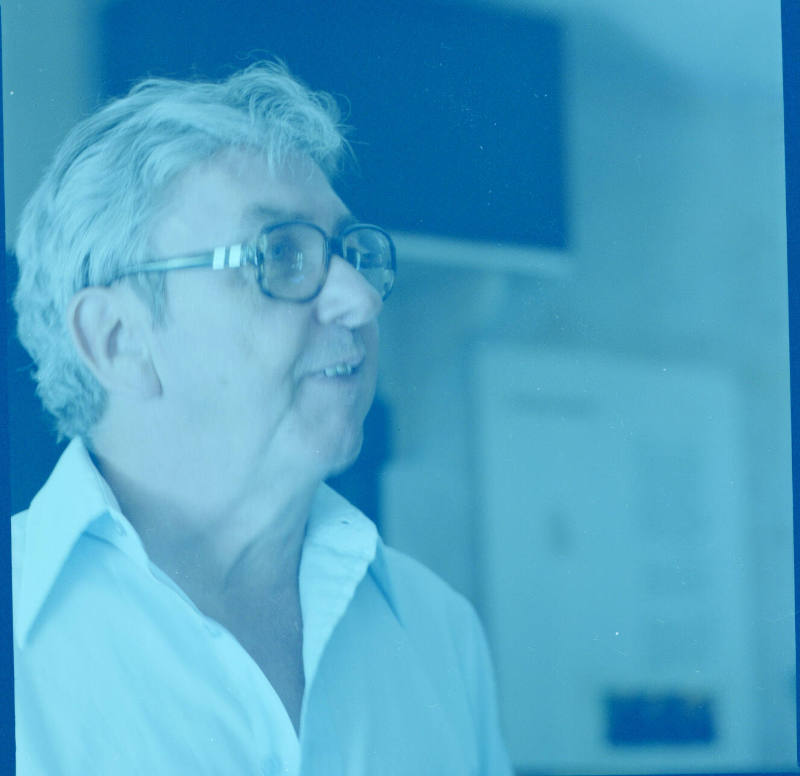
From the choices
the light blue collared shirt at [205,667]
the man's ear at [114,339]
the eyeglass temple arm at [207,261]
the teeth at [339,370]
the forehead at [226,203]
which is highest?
the forehead at [226,203]

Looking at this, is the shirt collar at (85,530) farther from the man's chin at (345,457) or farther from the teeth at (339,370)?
the teeth at (339,370)

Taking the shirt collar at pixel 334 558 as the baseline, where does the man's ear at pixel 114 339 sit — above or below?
above

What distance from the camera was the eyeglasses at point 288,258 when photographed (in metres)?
1.50

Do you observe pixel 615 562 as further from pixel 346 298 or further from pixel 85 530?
pixel 85 530

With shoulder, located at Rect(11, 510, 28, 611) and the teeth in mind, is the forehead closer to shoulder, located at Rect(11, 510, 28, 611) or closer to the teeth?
the teeth

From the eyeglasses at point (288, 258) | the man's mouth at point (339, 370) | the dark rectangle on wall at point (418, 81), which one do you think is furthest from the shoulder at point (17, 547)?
the dark rectangle on wall at point (418, 81)

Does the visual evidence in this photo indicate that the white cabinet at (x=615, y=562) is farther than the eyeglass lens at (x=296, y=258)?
Yes

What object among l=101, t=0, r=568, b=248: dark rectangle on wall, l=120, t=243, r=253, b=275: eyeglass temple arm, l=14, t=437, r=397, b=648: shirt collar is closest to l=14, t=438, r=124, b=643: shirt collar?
l=14, t=437, r=397, b=648: shirt collar

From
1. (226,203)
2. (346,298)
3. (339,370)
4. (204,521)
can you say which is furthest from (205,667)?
(226,203)

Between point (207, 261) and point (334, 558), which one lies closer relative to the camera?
point (207, 261)

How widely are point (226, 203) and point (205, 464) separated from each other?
437 mm

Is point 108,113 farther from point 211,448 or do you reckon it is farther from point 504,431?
point 504,431

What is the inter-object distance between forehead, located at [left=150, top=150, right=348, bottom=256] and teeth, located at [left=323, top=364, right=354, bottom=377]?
25 cm

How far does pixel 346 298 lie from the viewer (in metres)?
1.57
